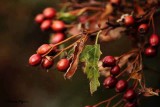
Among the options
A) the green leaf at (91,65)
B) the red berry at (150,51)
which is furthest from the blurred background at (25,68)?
the green leaf at (91,65)

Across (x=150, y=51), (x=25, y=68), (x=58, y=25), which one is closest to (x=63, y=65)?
(x=150, y=51)

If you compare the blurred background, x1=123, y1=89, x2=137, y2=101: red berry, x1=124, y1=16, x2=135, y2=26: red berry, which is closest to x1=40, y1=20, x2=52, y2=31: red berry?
x1=124, y1=16, x2=135, y2=26: red berry

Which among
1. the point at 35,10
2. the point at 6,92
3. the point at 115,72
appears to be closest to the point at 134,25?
the point at 115,72

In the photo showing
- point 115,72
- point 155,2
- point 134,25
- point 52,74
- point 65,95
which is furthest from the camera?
point 52,74

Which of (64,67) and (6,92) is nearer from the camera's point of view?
(64,67)

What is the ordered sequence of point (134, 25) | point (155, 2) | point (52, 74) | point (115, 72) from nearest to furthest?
point (115, 72)
point (134, 25)
point (155, 2)
point (52, 74)

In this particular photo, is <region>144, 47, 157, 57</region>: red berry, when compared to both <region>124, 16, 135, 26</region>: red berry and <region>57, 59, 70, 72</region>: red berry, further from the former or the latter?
<region>57, 59, 70, 72</region>: red berry

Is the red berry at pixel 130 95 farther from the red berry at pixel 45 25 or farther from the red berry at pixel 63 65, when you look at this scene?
the red berry at pixel 45 25

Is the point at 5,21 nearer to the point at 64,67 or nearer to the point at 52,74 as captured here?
the point at 52,74
